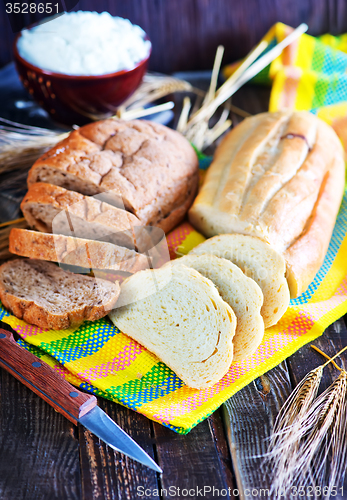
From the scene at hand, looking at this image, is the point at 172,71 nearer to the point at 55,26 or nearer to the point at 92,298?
the point at 55,26

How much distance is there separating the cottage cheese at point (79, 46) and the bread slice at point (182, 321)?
115cm

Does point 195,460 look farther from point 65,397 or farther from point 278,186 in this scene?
point 278,186

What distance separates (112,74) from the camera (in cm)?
250

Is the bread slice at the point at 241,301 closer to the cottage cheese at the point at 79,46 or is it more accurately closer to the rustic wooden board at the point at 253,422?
the rustic wooden board at the point at 253,422

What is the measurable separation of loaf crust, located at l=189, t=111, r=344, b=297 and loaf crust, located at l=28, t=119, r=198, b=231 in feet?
0.43

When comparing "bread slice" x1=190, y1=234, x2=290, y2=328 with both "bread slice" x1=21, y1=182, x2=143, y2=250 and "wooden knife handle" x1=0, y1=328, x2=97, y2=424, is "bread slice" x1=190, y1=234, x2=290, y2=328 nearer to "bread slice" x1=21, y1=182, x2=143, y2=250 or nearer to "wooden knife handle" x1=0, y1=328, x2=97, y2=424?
"bread slice" x1=21, y1=182, x2=143, y2=250

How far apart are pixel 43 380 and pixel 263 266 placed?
3.06 ft

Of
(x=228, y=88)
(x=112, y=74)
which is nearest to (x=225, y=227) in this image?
(x=112, y=74)

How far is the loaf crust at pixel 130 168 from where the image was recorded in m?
2.15

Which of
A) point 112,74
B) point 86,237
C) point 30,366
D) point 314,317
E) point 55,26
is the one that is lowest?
point 314,317

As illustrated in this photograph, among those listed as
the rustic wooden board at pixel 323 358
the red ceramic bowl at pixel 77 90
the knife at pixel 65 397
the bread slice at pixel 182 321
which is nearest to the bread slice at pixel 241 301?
the bread slice at pixel 182 321

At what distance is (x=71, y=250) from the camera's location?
202 centimetres

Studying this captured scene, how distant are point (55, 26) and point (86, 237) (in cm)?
118

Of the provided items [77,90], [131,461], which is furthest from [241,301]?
[77,90]
